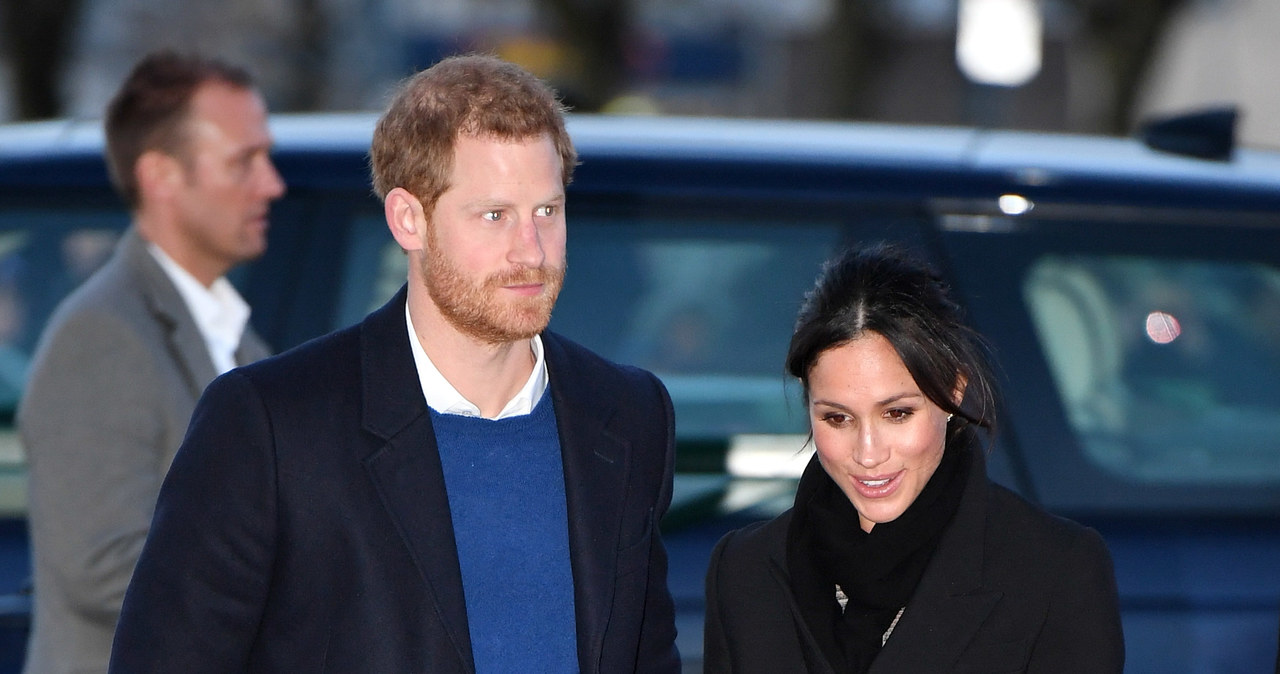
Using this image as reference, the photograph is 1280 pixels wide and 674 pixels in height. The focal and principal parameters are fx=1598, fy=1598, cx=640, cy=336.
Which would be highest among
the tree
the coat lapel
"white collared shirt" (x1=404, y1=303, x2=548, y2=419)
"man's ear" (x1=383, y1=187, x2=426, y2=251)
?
the tree

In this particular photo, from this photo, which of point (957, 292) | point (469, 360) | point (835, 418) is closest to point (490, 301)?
point (469, 360)

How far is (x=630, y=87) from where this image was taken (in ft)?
79.0

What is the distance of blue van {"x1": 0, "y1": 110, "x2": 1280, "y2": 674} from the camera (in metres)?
3.04

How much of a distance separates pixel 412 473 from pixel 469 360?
183 mm

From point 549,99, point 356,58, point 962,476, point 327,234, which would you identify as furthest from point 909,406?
point 356,58

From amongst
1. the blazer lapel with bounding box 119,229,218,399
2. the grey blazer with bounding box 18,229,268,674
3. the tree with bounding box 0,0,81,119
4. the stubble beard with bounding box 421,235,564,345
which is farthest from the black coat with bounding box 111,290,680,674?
the tree with bounding box 0,0,81,119

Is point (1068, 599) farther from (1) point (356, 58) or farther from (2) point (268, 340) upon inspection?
(1) point (356, 58)

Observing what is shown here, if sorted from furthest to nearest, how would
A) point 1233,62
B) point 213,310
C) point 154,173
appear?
point 1233,62 < point 154,173 < point 213,310

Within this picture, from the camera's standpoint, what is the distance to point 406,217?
7.38ft

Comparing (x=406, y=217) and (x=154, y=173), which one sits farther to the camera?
(x=154, y=173)

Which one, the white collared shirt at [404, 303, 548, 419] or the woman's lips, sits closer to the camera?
the white collared shirt at [404, 303, 548, 419]

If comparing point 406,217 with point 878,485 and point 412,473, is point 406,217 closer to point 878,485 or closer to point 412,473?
point 412,473

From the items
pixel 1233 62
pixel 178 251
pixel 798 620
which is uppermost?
pixel 1233 62

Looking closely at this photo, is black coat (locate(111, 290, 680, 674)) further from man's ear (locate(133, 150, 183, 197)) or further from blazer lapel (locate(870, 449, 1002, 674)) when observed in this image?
man's ear (locate(133, 150, 183, 197))
